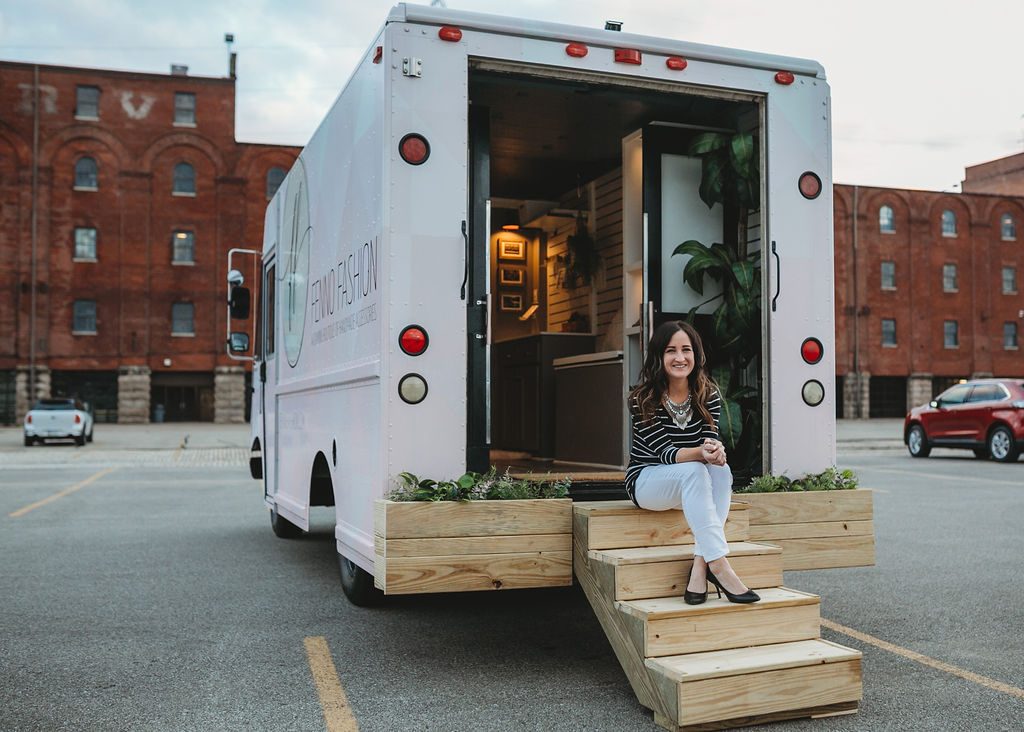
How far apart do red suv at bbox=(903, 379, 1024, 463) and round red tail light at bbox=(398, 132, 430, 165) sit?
1654cm

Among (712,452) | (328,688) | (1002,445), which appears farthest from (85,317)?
(712,452)

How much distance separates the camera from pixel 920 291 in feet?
160

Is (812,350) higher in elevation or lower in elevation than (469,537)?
higher

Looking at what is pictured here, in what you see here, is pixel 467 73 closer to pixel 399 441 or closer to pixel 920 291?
pixel 399 441

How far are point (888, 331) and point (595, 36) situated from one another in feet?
153

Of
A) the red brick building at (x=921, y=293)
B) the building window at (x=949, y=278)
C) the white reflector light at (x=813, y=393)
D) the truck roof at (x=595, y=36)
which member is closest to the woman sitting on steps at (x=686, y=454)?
the white reflector light at (x=813, y=393)

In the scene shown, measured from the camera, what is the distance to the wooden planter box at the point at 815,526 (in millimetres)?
4926

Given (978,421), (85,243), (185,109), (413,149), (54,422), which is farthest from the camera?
(185,109)

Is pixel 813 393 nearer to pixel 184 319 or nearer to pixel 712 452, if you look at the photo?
pixel 712 452

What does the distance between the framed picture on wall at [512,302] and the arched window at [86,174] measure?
117ft

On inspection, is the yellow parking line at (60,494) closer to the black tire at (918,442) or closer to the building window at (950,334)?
the black tire at (918,442)

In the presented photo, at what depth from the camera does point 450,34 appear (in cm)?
473

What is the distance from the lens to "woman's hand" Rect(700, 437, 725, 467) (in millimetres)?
4219

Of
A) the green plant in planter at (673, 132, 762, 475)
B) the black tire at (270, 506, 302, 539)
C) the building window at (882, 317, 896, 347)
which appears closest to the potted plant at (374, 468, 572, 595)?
the green plant in planter at (673, 132, 762, 475)
